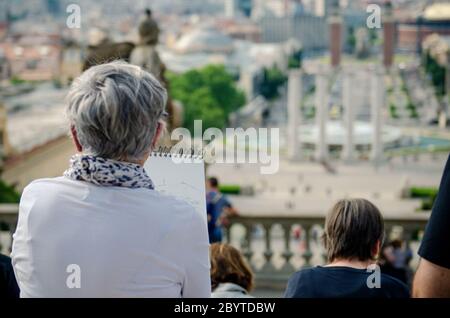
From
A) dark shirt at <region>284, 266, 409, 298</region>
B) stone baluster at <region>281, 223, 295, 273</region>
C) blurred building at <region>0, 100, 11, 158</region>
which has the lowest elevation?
blurred building at <region>0, 100, 11, 158</region>

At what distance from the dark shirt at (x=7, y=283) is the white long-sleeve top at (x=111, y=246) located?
1.11ft

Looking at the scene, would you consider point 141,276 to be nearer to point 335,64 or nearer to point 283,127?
point 283,127

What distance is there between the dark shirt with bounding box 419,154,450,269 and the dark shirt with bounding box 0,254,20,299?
1023mm

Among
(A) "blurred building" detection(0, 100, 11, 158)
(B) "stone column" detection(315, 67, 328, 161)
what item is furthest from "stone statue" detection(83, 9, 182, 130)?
(B) "stone column" detection(315, 67, 328, 161)

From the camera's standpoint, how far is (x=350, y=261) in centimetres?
311

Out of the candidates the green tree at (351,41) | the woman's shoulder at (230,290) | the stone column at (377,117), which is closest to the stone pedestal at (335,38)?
the green tree at (351,41)

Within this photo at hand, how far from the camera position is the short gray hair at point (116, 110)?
240 centimetres

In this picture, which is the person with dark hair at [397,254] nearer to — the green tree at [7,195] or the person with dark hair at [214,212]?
the person with dark hair at [214,212]

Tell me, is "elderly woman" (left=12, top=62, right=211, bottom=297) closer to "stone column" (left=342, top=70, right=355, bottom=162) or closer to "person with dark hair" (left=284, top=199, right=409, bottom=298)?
"person with dark hair" (left=284, top=199, right=409, bottom=298)

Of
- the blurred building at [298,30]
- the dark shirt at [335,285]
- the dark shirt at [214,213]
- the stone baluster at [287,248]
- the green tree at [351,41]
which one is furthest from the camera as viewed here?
the blurred building at [298,30]

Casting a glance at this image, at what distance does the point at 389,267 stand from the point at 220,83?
53.7 m

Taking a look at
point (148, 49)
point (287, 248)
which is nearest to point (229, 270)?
point (148, 49)

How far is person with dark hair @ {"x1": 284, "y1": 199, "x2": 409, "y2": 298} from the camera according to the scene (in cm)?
304

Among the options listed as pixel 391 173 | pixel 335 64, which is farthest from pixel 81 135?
pixel 335 64
